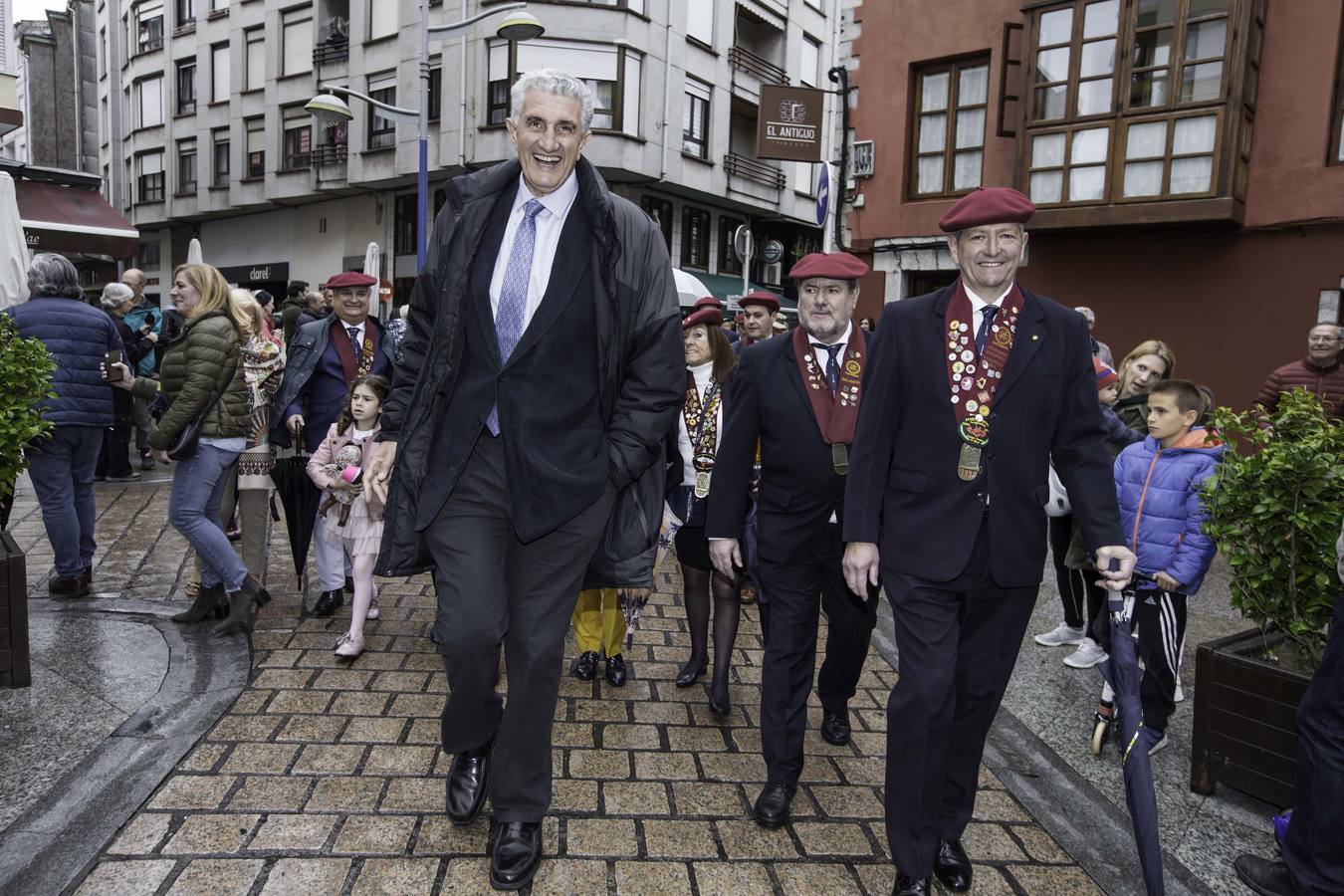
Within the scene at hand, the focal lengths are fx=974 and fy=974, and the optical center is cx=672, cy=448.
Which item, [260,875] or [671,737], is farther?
[671,737]

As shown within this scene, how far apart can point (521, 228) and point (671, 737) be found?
88.0 inches

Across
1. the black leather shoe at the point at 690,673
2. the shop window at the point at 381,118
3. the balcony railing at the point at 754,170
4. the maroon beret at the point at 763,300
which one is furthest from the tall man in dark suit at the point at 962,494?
the shop window at the point at 381,118

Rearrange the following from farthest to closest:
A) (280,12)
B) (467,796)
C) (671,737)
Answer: (280,12)
(671,737)
(467,796)

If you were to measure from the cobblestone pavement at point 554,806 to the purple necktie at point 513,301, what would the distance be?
1.37 meters

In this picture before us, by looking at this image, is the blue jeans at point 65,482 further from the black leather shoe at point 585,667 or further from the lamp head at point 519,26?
the lamp head at point 519,26

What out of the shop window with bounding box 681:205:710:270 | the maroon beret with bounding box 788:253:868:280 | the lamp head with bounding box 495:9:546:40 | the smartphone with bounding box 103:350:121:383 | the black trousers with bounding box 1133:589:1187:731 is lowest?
the black trousers with bounding box 1133:589:1187:731

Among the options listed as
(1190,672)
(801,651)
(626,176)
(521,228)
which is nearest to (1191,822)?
A: (801,651)

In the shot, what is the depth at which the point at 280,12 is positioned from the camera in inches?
1187

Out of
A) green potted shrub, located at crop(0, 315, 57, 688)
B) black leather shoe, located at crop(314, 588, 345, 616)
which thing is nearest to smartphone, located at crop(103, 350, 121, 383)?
green potted shrub, located at crop(0, 315, 57, 688)

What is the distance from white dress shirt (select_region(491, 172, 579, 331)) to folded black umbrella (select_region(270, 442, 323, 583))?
303 centimetres

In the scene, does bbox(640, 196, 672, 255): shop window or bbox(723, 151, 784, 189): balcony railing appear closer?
bbox(640, 196, 672, 255): shop window

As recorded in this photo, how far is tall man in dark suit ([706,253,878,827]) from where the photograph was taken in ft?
11.8

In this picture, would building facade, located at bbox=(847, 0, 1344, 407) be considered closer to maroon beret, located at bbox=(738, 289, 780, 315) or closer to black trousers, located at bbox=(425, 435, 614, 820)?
maroon beret, located at bbox=(738, 289, 780, 315)

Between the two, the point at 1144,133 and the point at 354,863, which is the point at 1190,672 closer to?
the point at 354,863
